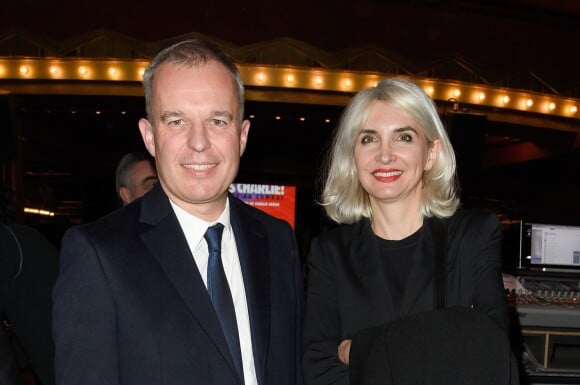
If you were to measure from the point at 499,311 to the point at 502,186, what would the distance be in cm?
1368

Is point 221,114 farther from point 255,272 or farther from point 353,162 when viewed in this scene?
point 353,162

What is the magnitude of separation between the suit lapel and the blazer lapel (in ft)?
0.41

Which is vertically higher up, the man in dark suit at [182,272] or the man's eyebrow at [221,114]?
the man's eyebrow at [221,114]

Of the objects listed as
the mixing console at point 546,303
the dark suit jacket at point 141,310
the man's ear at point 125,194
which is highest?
the man's ear at point 125,194

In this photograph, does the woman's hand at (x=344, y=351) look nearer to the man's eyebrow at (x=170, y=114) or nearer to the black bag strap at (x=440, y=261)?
the black bag strap at (x=440, y=261)

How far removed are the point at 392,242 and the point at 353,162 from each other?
1.00ft

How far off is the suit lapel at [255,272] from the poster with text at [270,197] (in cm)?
704

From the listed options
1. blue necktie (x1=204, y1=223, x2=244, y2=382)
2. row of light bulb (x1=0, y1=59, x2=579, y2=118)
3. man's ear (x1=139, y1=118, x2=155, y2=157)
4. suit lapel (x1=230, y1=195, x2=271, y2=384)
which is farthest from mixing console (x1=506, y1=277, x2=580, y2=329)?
row of light bulb (x1=0, y1=59, x2=579, y2=118)

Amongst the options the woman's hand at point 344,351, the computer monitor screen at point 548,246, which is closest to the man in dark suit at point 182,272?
the woman's hand at point 344,351

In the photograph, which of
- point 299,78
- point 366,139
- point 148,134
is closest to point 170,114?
point 148,134

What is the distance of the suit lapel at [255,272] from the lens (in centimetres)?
141

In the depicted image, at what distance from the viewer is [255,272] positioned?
1492 mm

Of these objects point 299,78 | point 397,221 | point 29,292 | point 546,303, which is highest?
point 299,78

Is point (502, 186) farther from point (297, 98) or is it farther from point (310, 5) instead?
point (297, 98)
